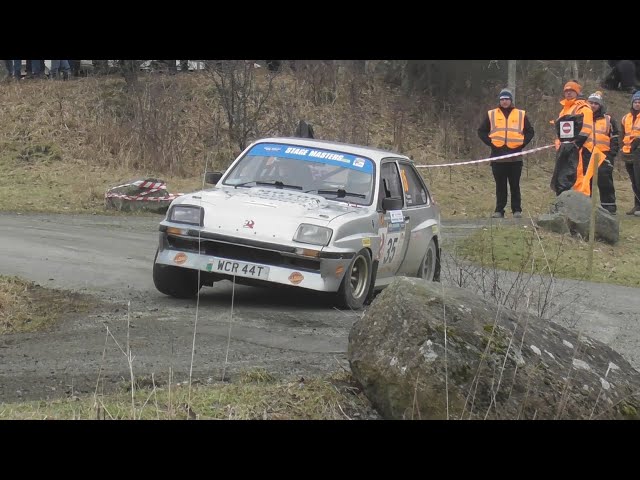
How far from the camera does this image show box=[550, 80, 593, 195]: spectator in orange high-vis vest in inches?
789

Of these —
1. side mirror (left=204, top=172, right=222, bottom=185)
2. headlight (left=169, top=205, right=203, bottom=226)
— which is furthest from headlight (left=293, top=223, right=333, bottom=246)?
side mirror (left=204, top=172, right=222, bottom=185)

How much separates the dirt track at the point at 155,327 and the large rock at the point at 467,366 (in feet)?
4.72

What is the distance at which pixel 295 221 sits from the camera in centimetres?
1016

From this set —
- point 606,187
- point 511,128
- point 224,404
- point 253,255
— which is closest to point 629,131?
point 606,187

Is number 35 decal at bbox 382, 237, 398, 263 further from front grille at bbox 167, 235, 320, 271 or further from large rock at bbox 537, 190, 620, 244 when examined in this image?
large rock at bbox 537, 190, 620, 244

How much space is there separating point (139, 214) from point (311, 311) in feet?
32.5

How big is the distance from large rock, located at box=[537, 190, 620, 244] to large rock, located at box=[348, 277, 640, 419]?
1138cm

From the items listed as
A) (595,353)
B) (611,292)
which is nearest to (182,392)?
(595,353)

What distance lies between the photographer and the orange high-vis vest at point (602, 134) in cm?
2066

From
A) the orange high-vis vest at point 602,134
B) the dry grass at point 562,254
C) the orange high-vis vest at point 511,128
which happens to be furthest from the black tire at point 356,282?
the orange high-vis vest at point 602,134

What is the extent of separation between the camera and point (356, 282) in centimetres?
1072

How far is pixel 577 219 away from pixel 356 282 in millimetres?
8311

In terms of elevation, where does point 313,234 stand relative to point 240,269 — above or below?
above

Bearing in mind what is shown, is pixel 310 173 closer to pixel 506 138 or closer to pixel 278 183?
pixel 278 183
